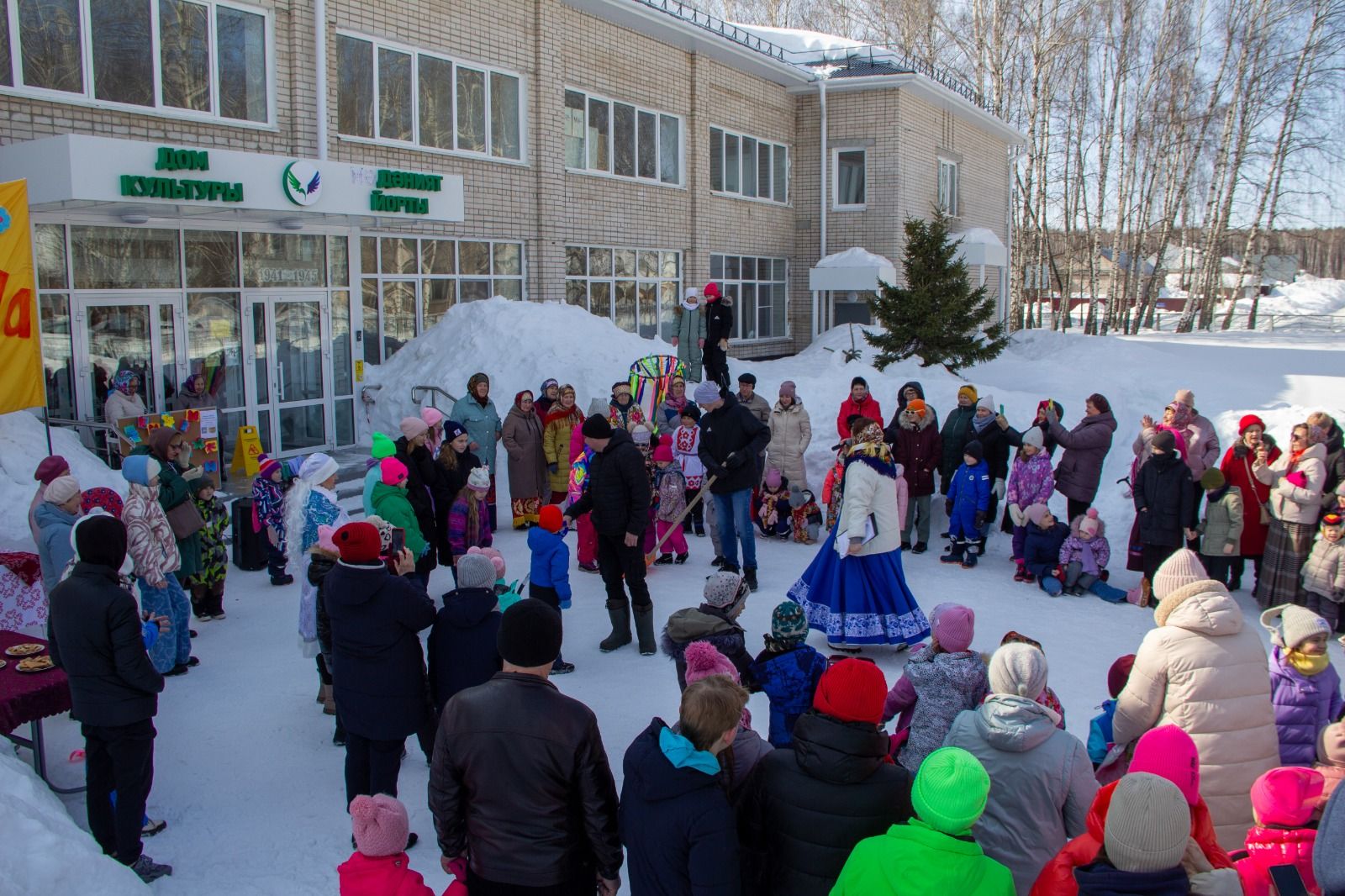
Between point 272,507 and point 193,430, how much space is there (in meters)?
3.52

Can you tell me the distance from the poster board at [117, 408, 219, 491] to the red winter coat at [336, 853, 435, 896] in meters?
8.43

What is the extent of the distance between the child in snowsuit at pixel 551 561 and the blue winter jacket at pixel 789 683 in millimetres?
2679

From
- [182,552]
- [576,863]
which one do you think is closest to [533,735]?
[576,863]

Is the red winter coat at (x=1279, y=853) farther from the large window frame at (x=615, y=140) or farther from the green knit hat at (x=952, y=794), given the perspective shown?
the large window frame at (x=615, y=140)

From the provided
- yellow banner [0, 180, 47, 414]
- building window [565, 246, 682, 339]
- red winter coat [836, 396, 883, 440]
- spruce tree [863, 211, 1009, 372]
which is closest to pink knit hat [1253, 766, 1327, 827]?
red winter coat [836, 396, 883, 440]

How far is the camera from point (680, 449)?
1019 centimetres

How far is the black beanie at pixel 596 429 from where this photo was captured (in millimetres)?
7129

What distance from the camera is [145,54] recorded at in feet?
40.0

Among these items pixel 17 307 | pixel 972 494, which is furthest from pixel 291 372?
pixel 972 494

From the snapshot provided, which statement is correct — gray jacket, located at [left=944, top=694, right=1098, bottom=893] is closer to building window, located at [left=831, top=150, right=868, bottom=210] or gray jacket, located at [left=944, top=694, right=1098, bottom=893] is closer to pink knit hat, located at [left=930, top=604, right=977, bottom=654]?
pink knit hat, located at [left=930, top=604, right=977, bottom=654]

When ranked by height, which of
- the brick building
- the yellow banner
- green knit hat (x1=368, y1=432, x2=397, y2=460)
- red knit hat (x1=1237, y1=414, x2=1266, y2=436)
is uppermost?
the brick building

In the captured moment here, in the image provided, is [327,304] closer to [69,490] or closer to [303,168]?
[303,168]

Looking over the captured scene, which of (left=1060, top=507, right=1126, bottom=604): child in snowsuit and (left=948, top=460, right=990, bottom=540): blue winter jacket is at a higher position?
(left=948, top=460, right=990, bottom=540): blue winter jacket

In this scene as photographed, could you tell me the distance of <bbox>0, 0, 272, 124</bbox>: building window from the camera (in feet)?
36.4
